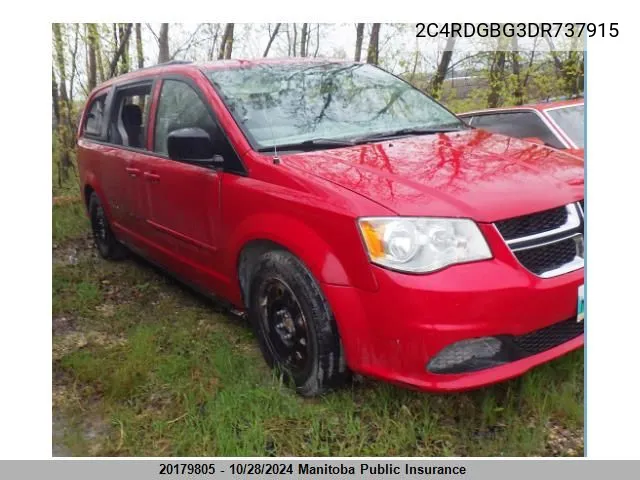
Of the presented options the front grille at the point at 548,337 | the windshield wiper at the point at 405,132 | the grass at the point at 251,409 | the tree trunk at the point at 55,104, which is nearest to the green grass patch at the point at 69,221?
the grass at the point at 251,409

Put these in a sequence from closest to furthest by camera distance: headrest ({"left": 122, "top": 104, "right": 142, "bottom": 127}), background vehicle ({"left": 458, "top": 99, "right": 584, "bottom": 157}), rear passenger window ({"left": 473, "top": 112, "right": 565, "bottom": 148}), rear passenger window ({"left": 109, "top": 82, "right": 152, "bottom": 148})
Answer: background vehicle ({"left": 458, "top": 99, "right": 584, "bottom": 157}) < rear passenger window ({"left": 109, "top": 82, "right": 152, "bottom": 148}) < headrest ({"left": 122, "top": 104, "right": 142, "bottom": 127}) < rear passenger window ({"left": 473, "top": 112, "right": 565, "bottom": 148})

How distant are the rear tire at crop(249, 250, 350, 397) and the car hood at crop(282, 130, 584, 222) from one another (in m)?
0.43

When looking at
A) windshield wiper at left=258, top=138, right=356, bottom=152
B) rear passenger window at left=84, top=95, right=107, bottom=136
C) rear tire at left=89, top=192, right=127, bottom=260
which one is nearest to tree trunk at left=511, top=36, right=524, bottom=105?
windshield wiper at left=258, top=138, right=356, bottom=152

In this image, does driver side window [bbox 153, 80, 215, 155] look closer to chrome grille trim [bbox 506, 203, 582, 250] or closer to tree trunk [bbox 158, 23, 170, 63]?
tree trunk [bbox 158, 23, 170, 63]

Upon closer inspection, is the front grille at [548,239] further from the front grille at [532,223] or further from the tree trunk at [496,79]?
the tree trunk at [496,79]

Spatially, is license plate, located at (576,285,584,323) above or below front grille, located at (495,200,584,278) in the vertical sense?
below

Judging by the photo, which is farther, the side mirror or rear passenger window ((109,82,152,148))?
rear passenger window ((109,82,152,148))

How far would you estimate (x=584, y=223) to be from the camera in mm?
2320

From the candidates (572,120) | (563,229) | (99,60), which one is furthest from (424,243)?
(99,60)

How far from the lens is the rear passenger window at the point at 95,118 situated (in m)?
4.32

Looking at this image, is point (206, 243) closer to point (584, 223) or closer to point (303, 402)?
point (303, 402)

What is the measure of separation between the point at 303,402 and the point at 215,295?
38.0 inches

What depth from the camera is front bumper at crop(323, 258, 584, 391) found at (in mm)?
2029

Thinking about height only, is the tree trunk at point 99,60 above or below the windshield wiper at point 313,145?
above
